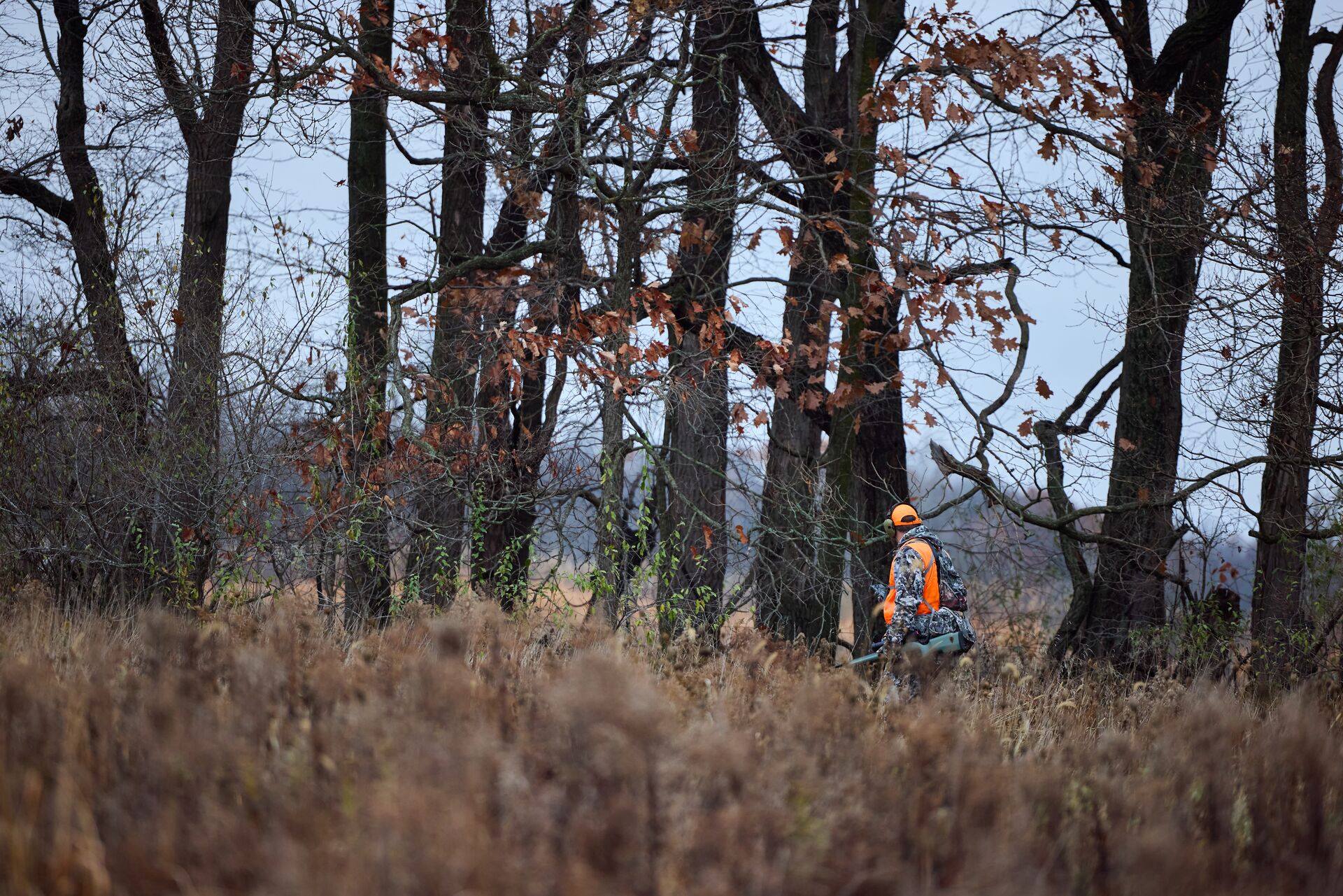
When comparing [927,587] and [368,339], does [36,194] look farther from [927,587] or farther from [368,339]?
[927,587]

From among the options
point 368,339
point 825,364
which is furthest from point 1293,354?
point 368,339

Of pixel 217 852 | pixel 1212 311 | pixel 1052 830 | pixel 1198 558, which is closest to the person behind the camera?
pixel 217 852

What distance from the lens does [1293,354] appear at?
8773 mm

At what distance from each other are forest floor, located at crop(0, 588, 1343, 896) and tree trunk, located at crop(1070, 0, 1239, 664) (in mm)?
7658

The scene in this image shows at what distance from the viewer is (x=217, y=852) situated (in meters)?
2.36

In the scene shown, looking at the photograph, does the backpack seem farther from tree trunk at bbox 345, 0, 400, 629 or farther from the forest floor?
tree trunk at bbox 345, 0, 400, 629

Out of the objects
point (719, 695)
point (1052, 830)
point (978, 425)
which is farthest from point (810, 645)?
point (1052, 830)

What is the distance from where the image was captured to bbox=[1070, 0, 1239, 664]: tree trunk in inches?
444

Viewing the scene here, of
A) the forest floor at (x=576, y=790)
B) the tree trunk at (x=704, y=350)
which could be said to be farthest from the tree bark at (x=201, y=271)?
the forest floor at (x=576, y=790)

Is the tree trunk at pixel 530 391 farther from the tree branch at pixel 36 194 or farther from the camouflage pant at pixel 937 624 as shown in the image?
the tree branch at pixel 36 194

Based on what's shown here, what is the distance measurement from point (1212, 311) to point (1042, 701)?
384cm

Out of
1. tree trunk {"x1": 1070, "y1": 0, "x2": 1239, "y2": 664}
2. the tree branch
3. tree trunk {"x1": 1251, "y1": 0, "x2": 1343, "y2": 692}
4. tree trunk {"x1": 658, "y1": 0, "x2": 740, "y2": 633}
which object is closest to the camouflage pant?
tree trunk {"x1": 658, "y1": 0, "x2": 740, "y2": 633}

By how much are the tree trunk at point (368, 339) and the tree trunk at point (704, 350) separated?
2.33 meters

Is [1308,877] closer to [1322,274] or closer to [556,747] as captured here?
[556,747]
